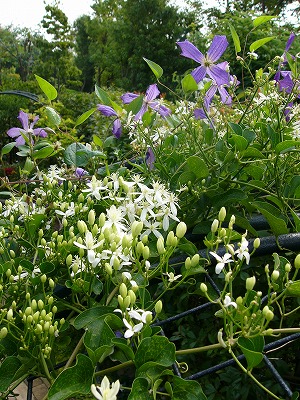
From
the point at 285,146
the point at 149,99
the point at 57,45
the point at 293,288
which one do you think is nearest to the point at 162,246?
the point at 293,288

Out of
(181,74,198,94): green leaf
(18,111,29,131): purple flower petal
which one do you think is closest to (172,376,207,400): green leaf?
(181,74,198,94): green leaf

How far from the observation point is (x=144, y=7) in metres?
14.9

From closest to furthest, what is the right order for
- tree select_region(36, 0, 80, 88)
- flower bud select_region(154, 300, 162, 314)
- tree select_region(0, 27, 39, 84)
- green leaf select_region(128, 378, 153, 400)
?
1. green leaf select_region(128, 378, 153, 400)
2. flower bud select_region(154, 300, 162, 314)
3. tree select_region(36, 0, 80, 88)
4. tree select_region(0, 27, 39, 84)

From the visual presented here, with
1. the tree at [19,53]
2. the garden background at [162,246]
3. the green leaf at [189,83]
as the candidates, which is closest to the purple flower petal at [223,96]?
the garden background at [162,246]

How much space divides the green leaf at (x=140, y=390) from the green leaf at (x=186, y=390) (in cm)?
4

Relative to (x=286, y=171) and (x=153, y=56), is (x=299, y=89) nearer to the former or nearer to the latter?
(x=286, y=171)

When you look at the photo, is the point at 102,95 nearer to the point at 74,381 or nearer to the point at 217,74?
the point at 217,74

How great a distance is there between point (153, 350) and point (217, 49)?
675 millimetres

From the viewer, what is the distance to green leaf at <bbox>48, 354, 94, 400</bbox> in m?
0.46

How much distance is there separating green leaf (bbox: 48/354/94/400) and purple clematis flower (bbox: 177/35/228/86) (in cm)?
66

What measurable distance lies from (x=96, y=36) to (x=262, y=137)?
19.3m

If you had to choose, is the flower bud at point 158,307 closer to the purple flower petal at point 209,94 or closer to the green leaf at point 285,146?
the green leaf at point 285,146

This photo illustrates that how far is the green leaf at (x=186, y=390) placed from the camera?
1.57 ft

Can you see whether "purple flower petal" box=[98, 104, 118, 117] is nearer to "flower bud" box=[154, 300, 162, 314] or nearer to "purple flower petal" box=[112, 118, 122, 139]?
"purple flower petal" box=[112, 118, 122, 139]
